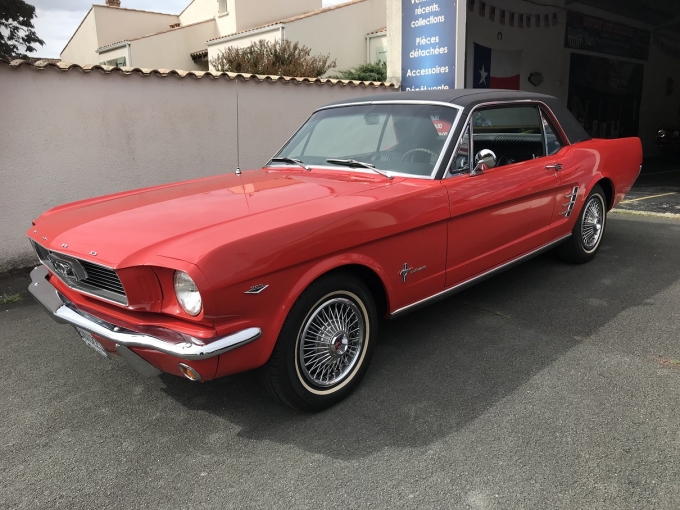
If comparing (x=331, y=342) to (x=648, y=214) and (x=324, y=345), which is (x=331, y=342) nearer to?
(x=324, y=345)

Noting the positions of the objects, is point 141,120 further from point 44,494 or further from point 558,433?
point 558,433

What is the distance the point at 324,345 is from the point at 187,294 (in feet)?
2.68

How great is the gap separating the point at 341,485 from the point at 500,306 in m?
2.37

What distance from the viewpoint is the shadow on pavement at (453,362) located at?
8.87 ft

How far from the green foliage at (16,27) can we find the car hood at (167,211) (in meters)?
17.4

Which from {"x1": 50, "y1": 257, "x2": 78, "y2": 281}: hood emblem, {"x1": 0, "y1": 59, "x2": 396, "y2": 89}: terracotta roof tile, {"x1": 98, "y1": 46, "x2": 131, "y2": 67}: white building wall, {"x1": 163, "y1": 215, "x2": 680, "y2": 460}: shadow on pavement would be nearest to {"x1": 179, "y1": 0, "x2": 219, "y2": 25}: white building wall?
{"x1": 98, "y1": 46, "x2": 131, "y2": 67}: white building wall

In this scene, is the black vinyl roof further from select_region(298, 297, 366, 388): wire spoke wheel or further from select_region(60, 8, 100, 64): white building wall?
select_region(60, 8, 100, 64): white building wall

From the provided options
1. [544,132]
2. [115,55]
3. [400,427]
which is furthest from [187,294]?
[115,55]

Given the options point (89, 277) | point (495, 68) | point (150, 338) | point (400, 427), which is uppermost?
point (495, 68)

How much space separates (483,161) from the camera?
11.7 ft

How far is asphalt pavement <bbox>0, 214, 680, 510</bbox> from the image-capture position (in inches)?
89.2

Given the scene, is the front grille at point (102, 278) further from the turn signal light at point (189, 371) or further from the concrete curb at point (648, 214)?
the concrete curb at point (648, 214)

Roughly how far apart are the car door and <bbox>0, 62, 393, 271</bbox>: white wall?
13.6 feet

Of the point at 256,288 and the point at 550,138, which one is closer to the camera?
the point at 256,288
